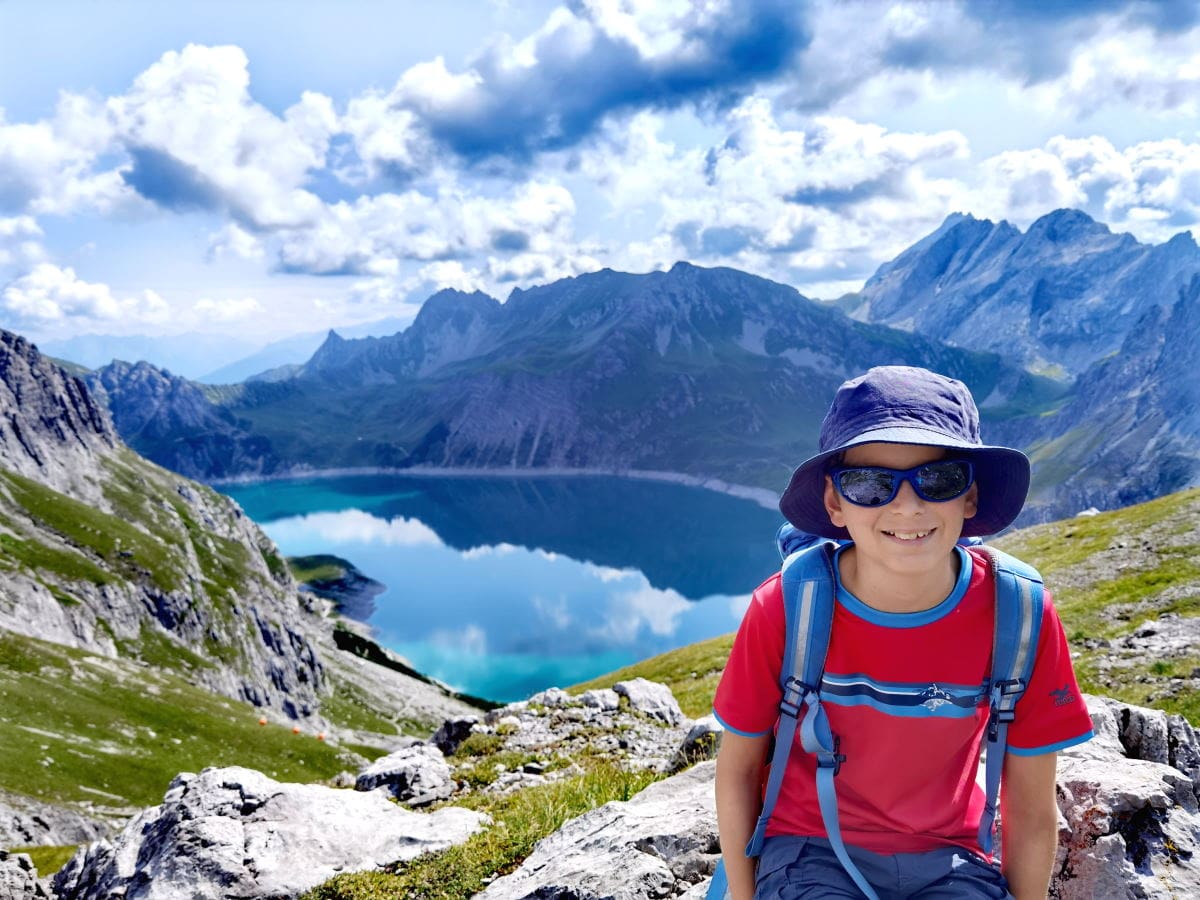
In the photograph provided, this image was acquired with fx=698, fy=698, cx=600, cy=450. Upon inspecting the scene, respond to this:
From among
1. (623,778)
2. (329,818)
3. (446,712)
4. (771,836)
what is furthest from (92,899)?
(446,712)

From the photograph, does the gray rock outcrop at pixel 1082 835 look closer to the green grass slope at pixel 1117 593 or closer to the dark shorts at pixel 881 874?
the dark shorts at pixel 881 874

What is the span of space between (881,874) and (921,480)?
2.84 meters

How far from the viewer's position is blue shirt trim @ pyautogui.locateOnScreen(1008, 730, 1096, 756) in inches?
→ 188

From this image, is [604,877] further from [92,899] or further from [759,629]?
[92,899]

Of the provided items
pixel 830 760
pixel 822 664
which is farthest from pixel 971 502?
pixel 830 760

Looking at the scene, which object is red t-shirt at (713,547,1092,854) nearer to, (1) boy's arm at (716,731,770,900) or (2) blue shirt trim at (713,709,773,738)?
(2) blue shirt trim at (713,709,773,738)

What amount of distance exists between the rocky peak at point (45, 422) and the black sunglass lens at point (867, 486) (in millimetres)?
188712

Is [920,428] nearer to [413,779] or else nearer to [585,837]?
[585,837]

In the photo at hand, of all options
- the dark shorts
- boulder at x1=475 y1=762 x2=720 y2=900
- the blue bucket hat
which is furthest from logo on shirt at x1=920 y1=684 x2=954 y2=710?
boulder at x1=475 y1=762 x2=720 y2=900

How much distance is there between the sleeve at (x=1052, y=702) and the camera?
480cm

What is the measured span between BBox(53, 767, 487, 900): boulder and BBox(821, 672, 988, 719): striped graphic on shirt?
7199 mm

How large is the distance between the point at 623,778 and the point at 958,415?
9.99m

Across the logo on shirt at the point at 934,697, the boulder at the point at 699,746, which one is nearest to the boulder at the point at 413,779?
the boulder at the point at 699,746

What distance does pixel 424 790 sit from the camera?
16.4 meters
